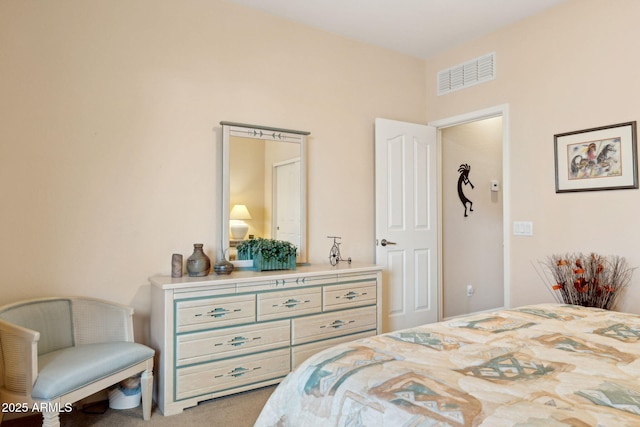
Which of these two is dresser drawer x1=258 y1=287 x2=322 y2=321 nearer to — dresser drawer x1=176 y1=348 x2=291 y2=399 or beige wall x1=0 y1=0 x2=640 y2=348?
dresser drawer x1=176 y1=348 x2=291 y2=399

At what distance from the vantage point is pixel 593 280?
2.82 meters

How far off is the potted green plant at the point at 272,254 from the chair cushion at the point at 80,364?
934 mm

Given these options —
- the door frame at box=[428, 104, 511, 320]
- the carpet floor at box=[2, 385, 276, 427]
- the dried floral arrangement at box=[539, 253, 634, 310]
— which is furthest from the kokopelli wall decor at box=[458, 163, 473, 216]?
the carpet floor at box=[2, 385, 276, 427]

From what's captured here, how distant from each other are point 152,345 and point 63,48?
6.28ft

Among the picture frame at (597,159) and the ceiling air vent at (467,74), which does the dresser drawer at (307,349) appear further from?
the ceiling air vent at (467,74)

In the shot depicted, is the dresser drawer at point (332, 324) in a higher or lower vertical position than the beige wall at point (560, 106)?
lower

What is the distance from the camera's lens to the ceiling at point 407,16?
3131mm

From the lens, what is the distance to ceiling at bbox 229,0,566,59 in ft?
10.3

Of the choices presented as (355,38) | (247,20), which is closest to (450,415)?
(247,20)

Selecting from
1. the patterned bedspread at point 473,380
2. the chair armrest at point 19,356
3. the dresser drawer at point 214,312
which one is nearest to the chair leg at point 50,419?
the chair armrest at point 19,356

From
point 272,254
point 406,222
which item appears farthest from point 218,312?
point 406,222

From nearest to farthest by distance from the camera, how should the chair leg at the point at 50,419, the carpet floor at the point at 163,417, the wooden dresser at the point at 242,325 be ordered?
the chair leg at the point at 50,419 < the carpet floor at the point at 163,417 < the wooden dresser at the point at 242,325

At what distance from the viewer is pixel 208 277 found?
2666 mm

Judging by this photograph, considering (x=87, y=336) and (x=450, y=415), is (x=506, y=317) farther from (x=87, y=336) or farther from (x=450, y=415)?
(x=87, y=336)
